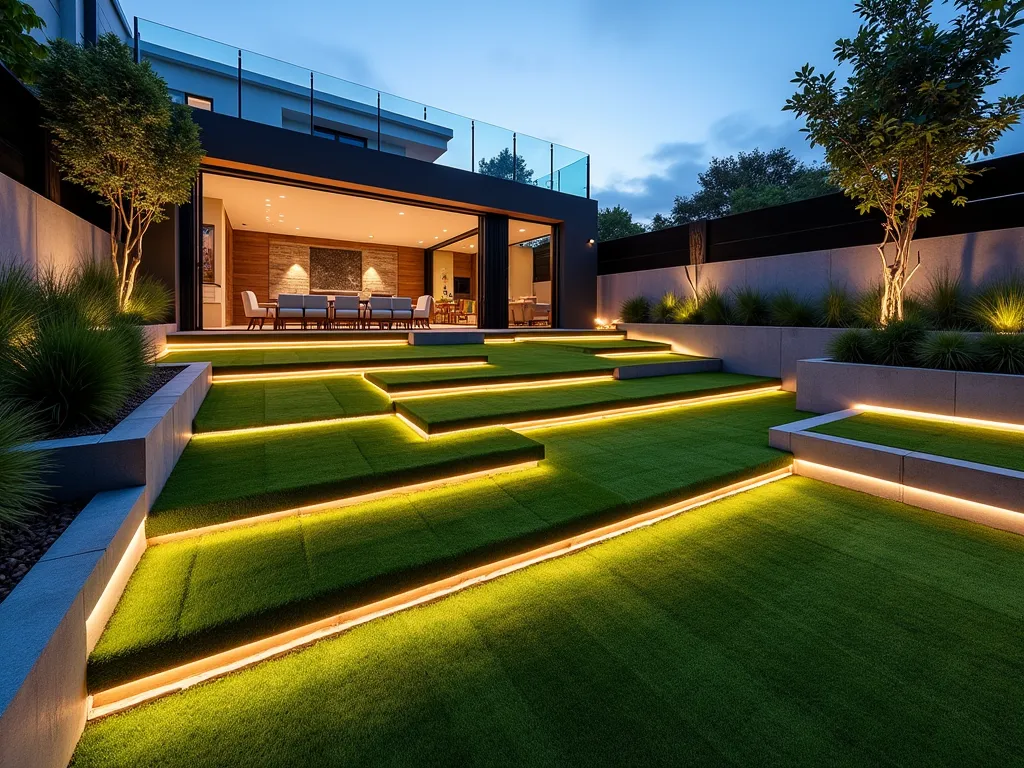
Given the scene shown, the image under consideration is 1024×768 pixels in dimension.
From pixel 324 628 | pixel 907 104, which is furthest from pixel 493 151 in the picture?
pixel 324 628

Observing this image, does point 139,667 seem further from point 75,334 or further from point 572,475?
point 572,475

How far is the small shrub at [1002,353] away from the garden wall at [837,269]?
2.46m

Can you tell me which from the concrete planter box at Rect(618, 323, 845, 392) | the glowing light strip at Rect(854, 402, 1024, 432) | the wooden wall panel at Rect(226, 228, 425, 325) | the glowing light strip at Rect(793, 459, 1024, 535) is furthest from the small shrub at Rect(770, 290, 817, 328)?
the wooden wall panel at Rect(226, 228, 425, 325)

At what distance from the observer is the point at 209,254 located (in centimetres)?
1071

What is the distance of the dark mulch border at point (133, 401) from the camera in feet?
6.82

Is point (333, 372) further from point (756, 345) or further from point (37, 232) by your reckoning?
point (756, 345)

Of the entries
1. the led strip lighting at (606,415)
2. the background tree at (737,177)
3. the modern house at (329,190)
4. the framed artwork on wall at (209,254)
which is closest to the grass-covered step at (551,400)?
the led strip lighting at (606,415)

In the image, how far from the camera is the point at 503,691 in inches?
57.3

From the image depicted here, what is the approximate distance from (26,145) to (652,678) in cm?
682

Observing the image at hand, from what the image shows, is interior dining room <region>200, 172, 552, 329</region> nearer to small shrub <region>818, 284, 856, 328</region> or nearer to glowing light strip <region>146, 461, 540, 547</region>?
small shrub <region>818, 284, 856, 328</region>

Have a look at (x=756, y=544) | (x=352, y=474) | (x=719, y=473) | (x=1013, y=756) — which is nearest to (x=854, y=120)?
(x=719, y=473)

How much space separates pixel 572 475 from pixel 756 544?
1.06m

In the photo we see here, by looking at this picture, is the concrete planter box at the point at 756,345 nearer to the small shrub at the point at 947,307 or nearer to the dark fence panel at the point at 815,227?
the small shrub at the point at 947,307

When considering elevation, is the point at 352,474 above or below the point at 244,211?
below
